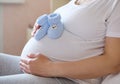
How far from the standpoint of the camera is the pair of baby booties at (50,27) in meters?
1.02

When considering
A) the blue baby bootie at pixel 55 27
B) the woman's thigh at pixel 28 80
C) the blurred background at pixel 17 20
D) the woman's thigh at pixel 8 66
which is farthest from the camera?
the blurred background at pixel 17 20

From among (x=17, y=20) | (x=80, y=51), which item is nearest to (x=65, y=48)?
(x=80, y=51)

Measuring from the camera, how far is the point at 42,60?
98cm

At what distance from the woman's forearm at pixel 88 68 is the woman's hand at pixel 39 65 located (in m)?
0.03

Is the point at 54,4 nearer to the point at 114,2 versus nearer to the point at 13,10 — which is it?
the point at 13,10

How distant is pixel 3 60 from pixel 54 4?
81 cm

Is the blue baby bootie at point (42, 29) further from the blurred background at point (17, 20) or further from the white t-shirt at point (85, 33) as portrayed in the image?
the blurred background at point (17, 20)

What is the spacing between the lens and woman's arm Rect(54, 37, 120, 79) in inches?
37.1

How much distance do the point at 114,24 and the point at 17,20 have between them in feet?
4.73

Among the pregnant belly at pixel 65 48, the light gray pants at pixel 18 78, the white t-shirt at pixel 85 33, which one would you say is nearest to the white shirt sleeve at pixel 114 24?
the white t-shirt at pixel 85 33

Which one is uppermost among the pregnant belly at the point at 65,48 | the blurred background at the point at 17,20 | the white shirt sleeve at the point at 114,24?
the white shirt sleeve at the point at 114,24

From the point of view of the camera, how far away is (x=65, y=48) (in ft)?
3.28

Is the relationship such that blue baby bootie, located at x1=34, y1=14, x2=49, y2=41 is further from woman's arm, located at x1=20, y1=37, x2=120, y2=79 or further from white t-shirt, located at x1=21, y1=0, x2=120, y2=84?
woman's arm, located at x1=20, y1=37, x2=120, y2=79

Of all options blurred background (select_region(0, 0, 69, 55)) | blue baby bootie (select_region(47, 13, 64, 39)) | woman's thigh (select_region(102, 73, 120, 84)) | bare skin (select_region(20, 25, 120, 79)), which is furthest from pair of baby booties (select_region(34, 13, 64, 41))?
blurred background (select_region(0, 0, 69, 55))
